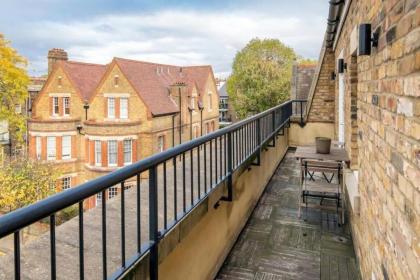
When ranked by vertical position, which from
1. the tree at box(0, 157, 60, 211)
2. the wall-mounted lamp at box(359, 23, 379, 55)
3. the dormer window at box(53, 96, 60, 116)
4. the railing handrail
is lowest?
the tree at box(0, 157, 60, 211)

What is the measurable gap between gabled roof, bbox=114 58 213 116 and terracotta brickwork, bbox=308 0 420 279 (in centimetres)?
1779

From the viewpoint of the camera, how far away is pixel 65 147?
20078mm

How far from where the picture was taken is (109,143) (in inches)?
734

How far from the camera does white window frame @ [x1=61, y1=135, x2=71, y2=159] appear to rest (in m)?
20.0

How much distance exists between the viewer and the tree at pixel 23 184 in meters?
13.2

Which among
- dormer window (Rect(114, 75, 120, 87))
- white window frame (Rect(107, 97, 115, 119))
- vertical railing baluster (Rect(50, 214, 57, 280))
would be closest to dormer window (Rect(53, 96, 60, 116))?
white window frame (Rect(107, 97, 115, 119))

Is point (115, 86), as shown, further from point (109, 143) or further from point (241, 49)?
point (241, 49)

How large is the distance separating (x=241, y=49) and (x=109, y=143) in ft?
56.5

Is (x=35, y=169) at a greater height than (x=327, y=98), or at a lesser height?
lesser

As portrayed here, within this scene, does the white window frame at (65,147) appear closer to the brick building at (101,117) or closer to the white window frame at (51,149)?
the brick building at (101,117)

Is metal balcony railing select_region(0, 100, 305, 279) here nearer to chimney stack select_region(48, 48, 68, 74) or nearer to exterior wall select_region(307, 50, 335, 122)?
exterior wall select_region(307, 50, 335, 122)

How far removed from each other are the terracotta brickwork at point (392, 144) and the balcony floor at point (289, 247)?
845mm

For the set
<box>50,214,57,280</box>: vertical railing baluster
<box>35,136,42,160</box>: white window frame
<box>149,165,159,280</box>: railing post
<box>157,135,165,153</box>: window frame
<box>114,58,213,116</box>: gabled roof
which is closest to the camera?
<box>50,214,57,280</box>: vertical railing baluster

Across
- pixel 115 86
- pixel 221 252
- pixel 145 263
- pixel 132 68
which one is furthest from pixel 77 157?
pixel 145 263
